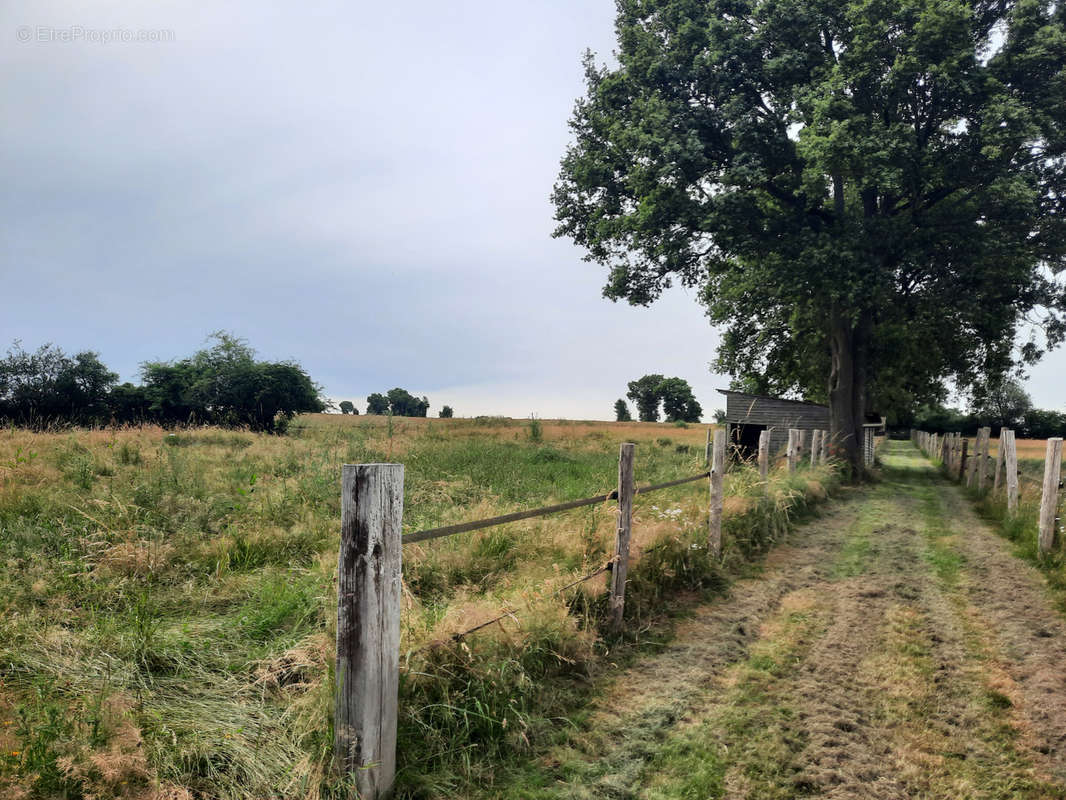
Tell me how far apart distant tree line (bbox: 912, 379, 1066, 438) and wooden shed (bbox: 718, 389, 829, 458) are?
52840 millimetres

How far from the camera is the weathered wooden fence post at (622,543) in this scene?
5.24 m

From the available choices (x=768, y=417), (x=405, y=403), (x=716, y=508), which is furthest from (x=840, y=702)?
(x=405, y=403)

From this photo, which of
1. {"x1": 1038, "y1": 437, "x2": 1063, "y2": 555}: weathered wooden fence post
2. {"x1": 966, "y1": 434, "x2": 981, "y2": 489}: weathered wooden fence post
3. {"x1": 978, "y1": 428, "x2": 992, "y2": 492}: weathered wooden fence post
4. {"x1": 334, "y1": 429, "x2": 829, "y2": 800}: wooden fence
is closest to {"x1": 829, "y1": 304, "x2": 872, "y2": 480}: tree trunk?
{"x1": 966, "y1": 434, "x2": 981, "y2": 489}: weathered wooden fence post

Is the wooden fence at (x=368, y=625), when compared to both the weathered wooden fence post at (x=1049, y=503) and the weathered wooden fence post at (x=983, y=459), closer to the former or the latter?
the weathered wooden fence post at (x=1049, y=503)

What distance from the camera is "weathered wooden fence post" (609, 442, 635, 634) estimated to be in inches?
206

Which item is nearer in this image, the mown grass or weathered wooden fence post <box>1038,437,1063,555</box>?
the mown grass

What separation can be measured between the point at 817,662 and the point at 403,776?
11.5ft

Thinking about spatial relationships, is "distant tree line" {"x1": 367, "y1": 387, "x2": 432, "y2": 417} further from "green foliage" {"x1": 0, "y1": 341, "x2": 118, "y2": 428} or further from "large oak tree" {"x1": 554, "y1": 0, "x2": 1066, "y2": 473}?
"large oak tree" {"x1": 554, "y1": 0, "x2": 1066, "y2": 473}

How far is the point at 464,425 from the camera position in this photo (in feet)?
108

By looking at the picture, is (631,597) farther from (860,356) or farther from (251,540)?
(860,356)

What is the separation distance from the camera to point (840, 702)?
13.9 feet

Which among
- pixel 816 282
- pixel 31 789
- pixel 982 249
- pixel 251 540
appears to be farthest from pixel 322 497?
pixel 982 249

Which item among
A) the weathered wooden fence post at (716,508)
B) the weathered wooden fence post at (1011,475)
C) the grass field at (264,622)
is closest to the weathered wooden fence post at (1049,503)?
the weathered wooden fence post at (1011,475)

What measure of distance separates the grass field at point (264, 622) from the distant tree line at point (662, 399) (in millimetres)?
83426
